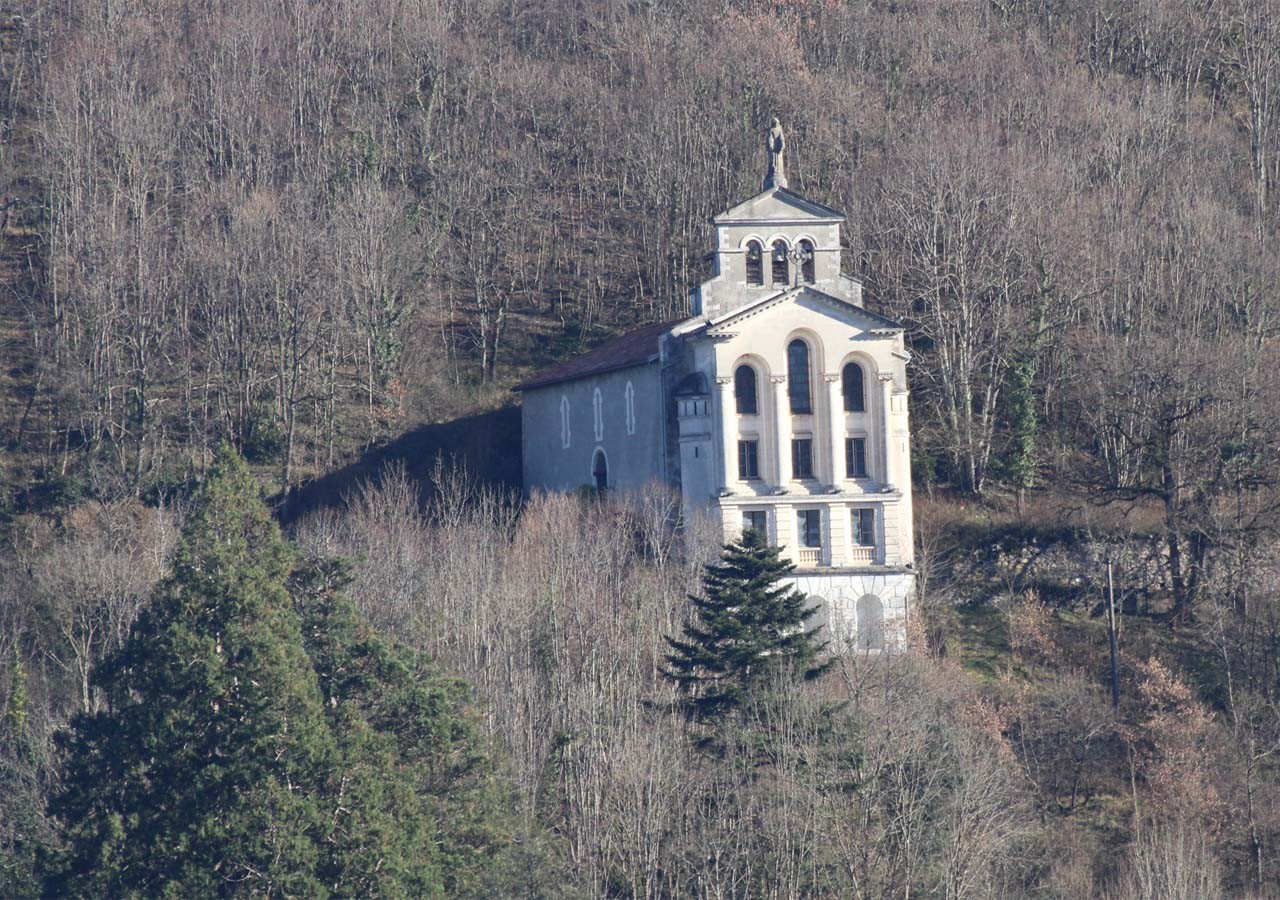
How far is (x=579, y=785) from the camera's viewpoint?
38344 mm

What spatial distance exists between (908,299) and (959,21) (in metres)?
25.5

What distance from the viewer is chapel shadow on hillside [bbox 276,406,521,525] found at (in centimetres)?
6259

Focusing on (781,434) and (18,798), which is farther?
(781,434)

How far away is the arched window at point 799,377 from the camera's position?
54375 mm

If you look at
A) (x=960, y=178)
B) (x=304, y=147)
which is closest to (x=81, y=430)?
(x=304, y=147)

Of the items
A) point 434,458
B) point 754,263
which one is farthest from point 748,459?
point 434,458

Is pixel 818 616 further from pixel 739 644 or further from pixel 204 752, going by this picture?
pixel 204 752

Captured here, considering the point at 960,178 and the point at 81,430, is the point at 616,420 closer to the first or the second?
the point at 960,178

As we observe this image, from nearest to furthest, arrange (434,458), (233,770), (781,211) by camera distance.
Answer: (233,770), (781,211), (434,458)

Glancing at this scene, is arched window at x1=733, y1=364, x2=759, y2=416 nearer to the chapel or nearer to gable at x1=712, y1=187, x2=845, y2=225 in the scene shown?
the chapel

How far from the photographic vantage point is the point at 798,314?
54.0 m

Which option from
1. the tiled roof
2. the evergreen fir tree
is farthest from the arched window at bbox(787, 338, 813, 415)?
the evergreen fir tree

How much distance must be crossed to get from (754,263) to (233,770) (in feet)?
90.3

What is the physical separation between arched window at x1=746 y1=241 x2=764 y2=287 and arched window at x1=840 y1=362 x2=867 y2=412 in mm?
3686
